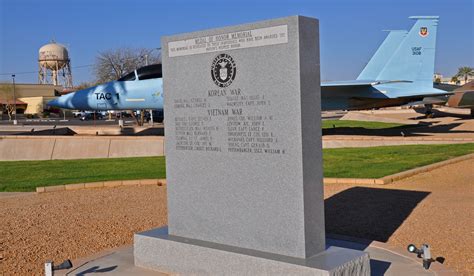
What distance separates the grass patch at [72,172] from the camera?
12844 millimetres

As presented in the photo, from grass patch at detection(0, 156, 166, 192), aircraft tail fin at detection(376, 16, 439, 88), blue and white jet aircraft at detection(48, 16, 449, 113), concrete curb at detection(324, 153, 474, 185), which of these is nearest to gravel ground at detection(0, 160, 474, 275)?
concrete curb at detection(324, 153, 474, 185)

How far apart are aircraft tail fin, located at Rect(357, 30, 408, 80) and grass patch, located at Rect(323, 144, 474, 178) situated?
1100cm

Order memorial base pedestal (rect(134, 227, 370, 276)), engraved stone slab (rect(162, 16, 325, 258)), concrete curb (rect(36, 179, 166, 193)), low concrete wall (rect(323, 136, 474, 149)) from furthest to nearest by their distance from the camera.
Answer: low concrete wall (rect(323, 136, 474, 149)), concrete curb (rect(36, 179, 166, 193)), engraved stone slab (rect(162, 16, 325, 258)), memorial base pedestal (rect(134, 227, 370, 276))

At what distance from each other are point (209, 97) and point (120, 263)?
2067 mm

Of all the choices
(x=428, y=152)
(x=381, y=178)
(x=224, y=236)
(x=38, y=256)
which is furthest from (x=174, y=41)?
(x=428, y=152)

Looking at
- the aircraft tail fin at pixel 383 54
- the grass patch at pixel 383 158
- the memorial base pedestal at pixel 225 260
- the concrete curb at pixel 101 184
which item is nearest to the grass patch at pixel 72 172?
the concrete curb at pixel 101 184

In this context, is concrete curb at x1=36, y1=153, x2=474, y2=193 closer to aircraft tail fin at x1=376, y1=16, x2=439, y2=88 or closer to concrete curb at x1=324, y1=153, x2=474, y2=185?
concrete curb at x1=324, y1=153, x2=474, y2=185

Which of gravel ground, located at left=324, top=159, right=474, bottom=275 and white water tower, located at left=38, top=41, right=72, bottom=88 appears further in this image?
white water tower, located at left=38, top=41, right=72, bottom=88

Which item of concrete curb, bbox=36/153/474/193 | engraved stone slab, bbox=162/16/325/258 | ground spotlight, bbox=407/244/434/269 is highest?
engraved stone slab, bbox=162/16/325/258

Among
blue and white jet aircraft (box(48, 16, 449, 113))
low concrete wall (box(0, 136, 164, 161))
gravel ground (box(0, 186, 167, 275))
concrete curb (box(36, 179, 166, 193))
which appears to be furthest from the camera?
blue and white jet aircraft (box(48, 16, 449, 113))

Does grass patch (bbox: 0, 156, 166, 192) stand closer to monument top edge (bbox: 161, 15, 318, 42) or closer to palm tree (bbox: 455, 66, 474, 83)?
monument top edge (bbox: 161, 15, 318, 42)

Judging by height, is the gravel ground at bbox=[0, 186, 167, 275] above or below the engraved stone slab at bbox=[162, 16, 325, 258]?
below

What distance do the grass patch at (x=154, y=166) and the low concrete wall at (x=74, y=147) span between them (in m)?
2.00

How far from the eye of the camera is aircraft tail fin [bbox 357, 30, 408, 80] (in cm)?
2794
